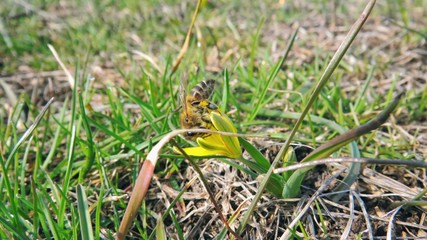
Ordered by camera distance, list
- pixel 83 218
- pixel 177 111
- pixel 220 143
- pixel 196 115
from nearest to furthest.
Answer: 1. pixel 83 218
2. pixel 220 143
3. pixel 196 115
4. pixel 177 111

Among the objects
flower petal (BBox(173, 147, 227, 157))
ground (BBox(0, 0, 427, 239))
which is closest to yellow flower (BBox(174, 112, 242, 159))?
flower petal (BBox(173, 147, 227, 157))

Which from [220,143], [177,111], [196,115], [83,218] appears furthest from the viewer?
[177,111]

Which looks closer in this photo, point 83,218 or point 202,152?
point 83,218

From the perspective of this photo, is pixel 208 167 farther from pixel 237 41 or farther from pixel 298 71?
pixel 237 41

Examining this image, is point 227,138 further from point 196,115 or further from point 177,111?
point 177,111

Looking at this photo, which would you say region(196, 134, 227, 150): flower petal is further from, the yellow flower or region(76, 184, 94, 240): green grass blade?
region(76, 184, 94, 240): green grass blade

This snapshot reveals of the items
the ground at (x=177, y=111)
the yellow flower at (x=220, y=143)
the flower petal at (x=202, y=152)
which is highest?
the yellow flower at (x=220, y=143)

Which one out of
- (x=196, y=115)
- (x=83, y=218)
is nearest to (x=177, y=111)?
(x=196, y=115)

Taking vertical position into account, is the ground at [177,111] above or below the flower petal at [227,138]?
below

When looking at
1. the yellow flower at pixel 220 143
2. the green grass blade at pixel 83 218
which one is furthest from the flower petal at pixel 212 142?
the green grass blade at pixel 83 218

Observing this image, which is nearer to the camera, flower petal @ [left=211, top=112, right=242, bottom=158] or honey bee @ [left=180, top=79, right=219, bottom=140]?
flower petal @ [left=211, top=112, right=242, bottom=158]

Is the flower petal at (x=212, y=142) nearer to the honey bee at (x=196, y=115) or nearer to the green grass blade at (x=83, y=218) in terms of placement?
the honey bee at (x=196, y=115)

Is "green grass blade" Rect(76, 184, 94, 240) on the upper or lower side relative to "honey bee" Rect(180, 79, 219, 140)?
lower
